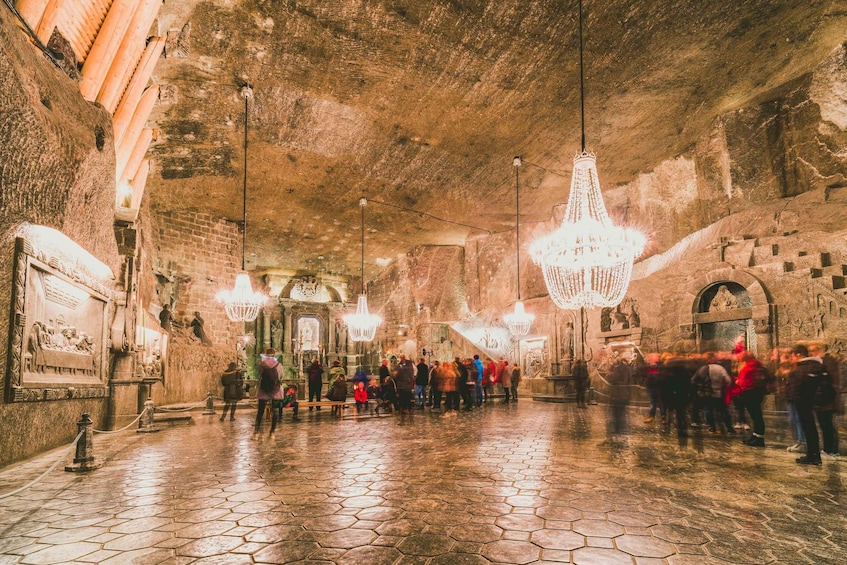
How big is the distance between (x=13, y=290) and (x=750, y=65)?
11652 millimetres

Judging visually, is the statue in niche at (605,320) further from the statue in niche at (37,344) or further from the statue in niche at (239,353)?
the statue in niche at (37,344)

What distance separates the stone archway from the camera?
30.0ft

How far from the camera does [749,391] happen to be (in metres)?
5.66

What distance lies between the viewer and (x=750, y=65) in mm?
8695

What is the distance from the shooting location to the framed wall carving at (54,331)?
15.2 ft

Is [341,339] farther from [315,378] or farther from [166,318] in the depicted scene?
[315,378]

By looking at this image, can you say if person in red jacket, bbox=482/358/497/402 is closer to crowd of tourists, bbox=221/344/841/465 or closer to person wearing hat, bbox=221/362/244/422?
crowd of tourists, bbox=221/344/841/465

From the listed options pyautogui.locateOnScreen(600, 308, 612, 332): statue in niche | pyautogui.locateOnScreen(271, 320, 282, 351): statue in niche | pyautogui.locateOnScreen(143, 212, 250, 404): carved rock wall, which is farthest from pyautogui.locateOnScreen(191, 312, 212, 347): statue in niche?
pyautogui.locateOnScreen(600, 308, 612, 332): statue in niche

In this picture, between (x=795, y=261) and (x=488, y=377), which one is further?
(x=488, y=377)

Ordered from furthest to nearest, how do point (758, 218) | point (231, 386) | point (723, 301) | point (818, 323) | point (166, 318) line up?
point (166, 318) → point (723, 301) → point (758, 218) → point (231, 386) → point (818, 323)

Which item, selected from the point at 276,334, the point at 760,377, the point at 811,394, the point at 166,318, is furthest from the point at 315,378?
the point at 276,334

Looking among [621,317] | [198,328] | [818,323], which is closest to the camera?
[818,323]

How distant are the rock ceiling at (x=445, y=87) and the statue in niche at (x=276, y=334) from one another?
909cm

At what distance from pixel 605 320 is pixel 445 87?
7799 mm
